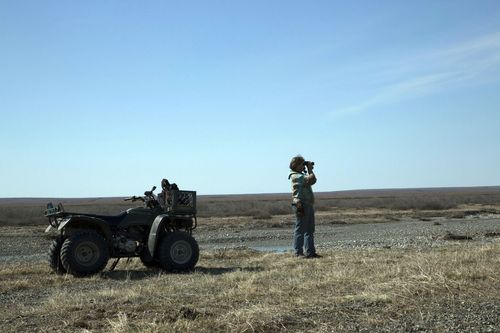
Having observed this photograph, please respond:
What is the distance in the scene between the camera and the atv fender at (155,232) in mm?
11789

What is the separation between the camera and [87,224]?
38.8 ft

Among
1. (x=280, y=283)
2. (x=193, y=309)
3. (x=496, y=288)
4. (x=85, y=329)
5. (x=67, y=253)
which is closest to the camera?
(x=85, y=329)

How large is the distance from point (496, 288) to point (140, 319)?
14.8ft

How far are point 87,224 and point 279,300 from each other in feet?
20.7

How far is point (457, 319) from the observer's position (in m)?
5.70

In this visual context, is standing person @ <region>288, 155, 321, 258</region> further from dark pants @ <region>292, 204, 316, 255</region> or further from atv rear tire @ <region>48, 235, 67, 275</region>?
atv rear tire @ <region>48, 235, 67, 275</region>

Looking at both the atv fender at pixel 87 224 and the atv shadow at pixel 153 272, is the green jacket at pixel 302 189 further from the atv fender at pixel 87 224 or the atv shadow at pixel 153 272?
the atv fender at pixel 87 224

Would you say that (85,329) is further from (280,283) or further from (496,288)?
(496,288)

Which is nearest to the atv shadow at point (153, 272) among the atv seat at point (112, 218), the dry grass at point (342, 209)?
the atv seat at point (112, 218)

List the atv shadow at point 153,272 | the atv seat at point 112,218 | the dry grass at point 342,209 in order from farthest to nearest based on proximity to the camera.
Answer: the dry grass at point 342,209
the atv seat at point 112,218
the atv shadow at point 153,272

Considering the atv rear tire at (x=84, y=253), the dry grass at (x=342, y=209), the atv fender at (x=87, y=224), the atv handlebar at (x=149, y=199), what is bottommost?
the dry grass at (x=342, y=209)

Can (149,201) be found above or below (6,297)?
above

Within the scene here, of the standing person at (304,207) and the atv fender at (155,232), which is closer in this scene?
the atv fender at (155,232)

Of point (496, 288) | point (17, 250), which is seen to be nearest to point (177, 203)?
point (496, 288)
